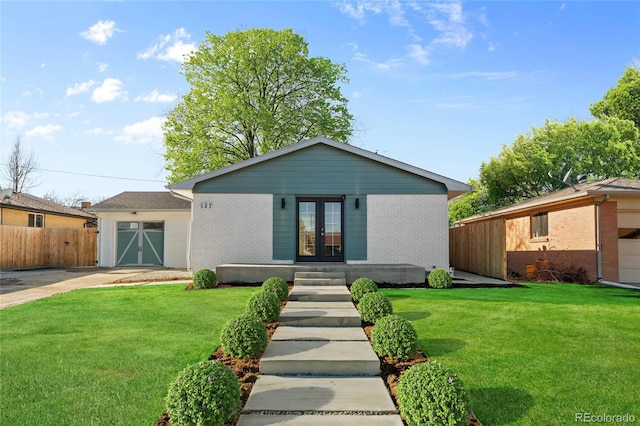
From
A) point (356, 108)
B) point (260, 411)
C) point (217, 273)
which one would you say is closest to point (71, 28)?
point (217, 273)

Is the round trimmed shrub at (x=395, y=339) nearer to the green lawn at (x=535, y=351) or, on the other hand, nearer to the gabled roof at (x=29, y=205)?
the green lawn at (x=535, y=351)

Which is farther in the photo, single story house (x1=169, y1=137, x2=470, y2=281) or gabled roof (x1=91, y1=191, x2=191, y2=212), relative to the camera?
gabled roof (x1=91, y1=191, x2=191, y2=212)

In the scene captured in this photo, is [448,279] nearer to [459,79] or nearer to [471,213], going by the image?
[459,79]

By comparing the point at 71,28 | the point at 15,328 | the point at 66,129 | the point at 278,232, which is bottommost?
the point at 15,328

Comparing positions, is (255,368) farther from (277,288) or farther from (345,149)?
(345,149)

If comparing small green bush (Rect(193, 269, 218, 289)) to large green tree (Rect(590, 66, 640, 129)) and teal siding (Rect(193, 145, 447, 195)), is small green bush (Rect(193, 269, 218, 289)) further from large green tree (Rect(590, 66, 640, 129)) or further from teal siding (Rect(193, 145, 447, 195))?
large green tree (Rect(590, 66, 640, 129))

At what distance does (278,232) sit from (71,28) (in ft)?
29.9

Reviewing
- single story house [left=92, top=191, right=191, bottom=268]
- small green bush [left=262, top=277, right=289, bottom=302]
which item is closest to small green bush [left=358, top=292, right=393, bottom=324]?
small green bush [left=262, top=277, right=289, bottom=302]

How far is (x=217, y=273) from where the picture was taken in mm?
11875

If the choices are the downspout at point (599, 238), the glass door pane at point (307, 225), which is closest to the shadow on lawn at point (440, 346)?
the glass door pane at point (307, 225)

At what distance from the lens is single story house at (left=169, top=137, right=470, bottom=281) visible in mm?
13406

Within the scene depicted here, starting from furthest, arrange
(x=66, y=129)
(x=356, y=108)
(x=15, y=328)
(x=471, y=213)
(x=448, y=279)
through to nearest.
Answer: (x=471, y=213) → (x=356, y=108) → (x=66, y=129) → (x=448, y=279) → (x=15, y=328)

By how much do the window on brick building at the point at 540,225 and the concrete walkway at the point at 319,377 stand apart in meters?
12.4

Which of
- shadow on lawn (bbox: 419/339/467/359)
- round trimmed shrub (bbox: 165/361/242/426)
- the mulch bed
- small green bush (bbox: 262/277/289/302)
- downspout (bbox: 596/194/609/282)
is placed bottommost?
the mulch bed
